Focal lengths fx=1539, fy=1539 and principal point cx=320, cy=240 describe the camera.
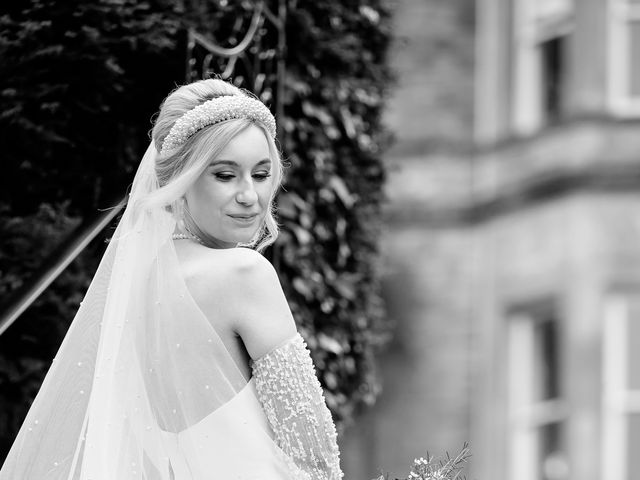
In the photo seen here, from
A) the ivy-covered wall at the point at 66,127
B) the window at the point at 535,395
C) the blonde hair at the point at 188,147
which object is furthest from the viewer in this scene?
the window at the point at 535,395

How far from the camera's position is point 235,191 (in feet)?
12.0

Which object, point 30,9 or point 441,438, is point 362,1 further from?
point 441,438

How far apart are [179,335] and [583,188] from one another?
10.2m

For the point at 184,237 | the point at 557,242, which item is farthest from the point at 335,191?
the point at 557,242

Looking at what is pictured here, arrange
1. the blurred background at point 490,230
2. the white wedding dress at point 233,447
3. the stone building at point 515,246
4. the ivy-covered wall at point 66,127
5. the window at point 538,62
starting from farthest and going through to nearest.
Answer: the window at point 538,62, the stone building at point 515,246, the blurred background at point 490,230, the ivy-covered wall at point 66,127, the white wedding dress at point 233,447

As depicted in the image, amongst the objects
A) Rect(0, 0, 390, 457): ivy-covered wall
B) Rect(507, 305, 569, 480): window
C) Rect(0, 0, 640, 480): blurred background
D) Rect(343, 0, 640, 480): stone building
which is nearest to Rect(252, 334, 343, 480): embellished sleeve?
Rect(0, 0, 390, 457): ivy-covered wall

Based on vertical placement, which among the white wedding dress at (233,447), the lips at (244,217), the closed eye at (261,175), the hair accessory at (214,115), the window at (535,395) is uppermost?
the hair accessory at (214,115)

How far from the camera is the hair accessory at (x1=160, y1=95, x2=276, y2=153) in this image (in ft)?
12.1

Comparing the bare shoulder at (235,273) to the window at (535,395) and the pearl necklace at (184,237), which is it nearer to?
the pearl necklace at (184,237)

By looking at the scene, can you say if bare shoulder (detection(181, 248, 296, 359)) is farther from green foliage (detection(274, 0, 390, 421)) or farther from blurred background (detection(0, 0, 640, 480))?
blurred background (detection(0, 0, 640, 480))

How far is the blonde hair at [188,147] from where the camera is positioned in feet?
12.0

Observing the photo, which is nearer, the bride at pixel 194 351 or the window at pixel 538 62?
the bride at pixel 194 351

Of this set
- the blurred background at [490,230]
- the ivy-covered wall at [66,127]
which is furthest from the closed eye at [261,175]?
the blurred background at [490,230]

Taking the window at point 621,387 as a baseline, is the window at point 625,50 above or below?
above
